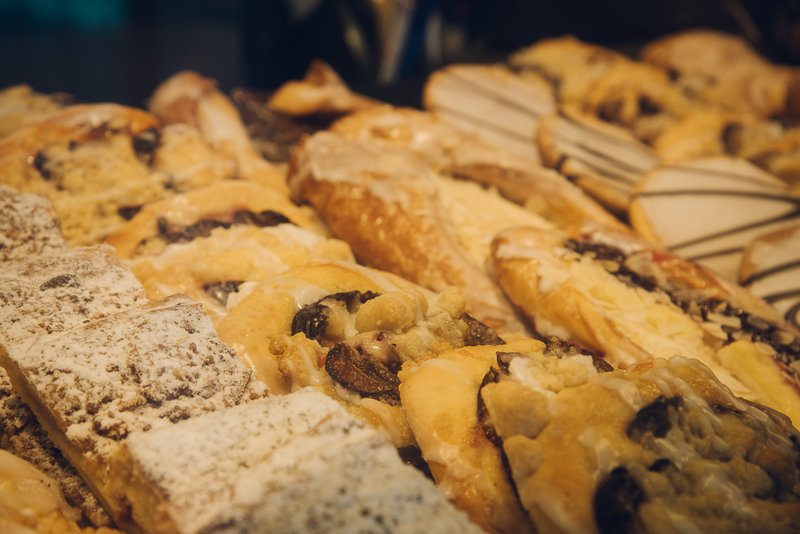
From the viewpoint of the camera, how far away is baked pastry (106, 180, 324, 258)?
245 cm

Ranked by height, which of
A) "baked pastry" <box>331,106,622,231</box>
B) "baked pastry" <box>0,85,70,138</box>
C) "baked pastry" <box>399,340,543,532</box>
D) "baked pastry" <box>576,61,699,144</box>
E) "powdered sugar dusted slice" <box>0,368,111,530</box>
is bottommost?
"powdered sugar dusted slice" <box>0,368,111,530</box>

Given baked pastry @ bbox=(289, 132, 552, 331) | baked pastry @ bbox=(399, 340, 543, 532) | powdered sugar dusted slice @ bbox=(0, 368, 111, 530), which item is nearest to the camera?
baked pastry @ bbox=(399, 340, 543, 532)

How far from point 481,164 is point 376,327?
74.7 inches

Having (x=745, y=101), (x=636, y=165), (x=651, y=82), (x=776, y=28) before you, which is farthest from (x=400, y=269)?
(x=776, y=28)

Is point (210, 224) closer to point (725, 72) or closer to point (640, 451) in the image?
point (640, 451)

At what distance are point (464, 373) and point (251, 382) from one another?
658mm

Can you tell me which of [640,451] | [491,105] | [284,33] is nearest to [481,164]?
[491,105]

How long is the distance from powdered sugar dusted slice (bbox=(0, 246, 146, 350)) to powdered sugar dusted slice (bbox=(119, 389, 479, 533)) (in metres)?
0.60

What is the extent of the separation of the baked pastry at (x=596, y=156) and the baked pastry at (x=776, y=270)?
827 millimetres

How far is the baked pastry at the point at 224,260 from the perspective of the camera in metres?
2.16

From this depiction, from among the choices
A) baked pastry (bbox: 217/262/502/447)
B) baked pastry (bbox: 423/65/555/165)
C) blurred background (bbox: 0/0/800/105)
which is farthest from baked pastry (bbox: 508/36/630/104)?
baked pastry (bbox: 217/262/502/447)

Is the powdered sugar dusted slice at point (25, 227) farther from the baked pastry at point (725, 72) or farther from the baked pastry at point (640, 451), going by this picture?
the baked pastry at point (725, 72)

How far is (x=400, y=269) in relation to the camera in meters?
2.68

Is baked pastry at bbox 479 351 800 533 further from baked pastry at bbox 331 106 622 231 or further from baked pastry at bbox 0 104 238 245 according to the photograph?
baked pastry at bbox 0 104 238 245
